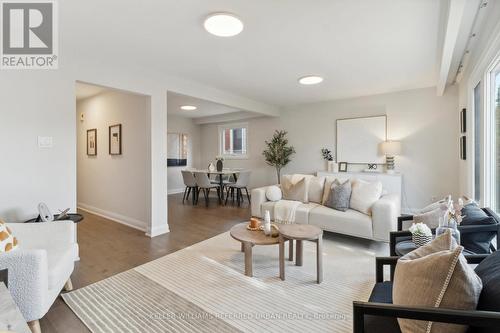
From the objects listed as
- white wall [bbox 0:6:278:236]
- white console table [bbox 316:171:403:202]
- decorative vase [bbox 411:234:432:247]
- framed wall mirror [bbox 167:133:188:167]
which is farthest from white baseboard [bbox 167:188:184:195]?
decorative vase [bbox 411:234:432:247]

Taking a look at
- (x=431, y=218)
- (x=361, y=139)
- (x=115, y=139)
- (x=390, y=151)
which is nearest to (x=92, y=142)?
(x=115, y=139)

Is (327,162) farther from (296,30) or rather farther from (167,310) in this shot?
(167,310)

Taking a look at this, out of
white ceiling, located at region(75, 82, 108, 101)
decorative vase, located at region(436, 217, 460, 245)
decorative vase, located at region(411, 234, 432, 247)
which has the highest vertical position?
white ceiling, located at region(75, 82, 108, 101)

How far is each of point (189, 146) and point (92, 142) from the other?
341 cm

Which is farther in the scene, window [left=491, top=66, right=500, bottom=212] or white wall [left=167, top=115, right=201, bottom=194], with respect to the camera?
white wall [left=167, top=115, right=201, bottom=194]

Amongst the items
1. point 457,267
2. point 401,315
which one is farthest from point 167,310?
point 457,267

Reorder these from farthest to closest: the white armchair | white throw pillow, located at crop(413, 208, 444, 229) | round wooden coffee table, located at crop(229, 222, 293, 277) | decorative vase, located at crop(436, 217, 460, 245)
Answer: round wooden coffee table, located at crop(229, 222, 293, 277)
white throw pillow, located at crop(413, 208, 444, 229)
decorative vase, located at crop(436, 217, 460, 245)
the white armchair

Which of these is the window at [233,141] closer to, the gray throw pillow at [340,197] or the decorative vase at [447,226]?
the gray throw pillow at [340,197]

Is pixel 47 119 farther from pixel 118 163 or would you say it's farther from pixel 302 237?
pixel 302 237

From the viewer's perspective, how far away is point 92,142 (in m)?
5.12

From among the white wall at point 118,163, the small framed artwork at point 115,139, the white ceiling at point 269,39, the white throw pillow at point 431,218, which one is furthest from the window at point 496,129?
the small framed artwork at point 115,139

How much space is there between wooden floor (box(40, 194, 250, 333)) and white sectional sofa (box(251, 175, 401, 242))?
142 centimetres

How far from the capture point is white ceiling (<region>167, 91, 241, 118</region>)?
5.45 metres

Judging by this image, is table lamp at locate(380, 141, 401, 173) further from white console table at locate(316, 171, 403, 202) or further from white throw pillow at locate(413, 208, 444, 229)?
white throw pillow at locate(413, 208, 444, 229)
